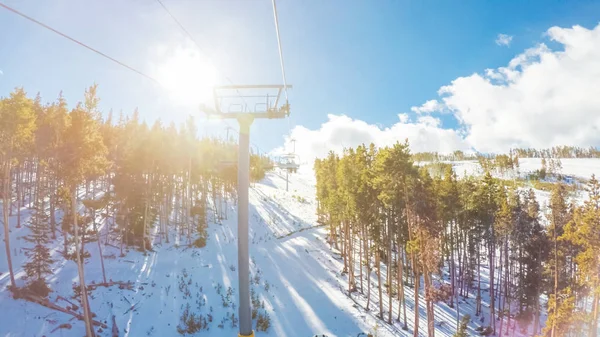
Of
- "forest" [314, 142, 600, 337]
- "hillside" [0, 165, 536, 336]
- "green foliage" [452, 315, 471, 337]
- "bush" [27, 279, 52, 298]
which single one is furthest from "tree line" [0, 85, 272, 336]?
"green foliage" [452, 315, 471, 337]

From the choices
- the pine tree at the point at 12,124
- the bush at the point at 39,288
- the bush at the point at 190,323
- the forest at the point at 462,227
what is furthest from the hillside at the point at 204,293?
the pine tree at the point at 12,124

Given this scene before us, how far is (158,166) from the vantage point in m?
36.6

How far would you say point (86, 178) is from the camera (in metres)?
21.5

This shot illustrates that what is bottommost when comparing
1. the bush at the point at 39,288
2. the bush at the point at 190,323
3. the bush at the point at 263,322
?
the bush at the point at 263,322

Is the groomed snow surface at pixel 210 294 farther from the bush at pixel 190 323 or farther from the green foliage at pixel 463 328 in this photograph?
the green foliage at pixel 463 328

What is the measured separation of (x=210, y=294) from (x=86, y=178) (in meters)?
13.8

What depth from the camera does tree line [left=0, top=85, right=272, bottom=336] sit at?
622 inches

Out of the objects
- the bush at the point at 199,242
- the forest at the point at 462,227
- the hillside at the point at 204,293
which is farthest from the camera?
the bush at the point at 199,242

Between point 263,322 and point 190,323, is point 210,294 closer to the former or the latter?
point 190,323

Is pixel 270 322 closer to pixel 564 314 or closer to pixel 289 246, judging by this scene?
pixel 289 246

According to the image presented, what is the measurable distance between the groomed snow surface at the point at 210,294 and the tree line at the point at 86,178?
139 centimetres

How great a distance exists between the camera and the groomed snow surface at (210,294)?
63.6 ft

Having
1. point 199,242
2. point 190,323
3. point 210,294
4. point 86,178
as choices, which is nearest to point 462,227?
point 210,294

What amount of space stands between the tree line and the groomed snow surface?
1.39 metres
